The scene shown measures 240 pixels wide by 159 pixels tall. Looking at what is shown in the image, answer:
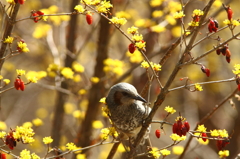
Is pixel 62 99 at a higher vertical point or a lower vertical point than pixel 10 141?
higher

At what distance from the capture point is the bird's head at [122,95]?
3.14 meters

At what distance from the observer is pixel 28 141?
239 cm

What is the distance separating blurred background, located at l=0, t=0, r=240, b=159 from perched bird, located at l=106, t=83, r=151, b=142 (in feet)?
2.14

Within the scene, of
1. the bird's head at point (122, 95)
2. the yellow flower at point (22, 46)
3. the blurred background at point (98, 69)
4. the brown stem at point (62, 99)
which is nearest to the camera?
the yellow flower at point (22, 46)

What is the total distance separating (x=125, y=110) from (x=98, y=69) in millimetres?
1610

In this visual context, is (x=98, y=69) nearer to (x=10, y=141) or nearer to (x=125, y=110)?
(x=125, y=110)

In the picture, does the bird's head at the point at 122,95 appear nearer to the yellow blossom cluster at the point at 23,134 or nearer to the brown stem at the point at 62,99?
the yellow blossom cluster at the point at 23,134

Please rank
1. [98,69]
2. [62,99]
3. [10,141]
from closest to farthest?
1. [10,141]
2. [98,69]
3. [62,99]

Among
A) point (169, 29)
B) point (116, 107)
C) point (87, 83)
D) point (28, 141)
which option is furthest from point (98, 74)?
point (28, 141)

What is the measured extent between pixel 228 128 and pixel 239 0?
2.67 meters

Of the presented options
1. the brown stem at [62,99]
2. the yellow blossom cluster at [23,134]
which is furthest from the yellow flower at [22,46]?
the brown stem at [62,99]

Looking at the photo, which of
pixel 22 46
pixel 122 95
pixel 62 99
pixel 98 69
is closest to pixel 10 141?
pixel 22 46

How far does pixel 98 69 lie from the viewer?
15.9ft

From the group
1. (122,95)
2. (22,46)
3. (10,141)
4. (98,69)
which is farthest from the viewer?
(98,69)
